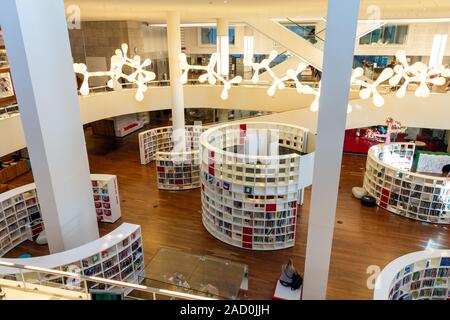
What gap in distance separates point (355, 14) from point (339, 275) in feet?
17.2

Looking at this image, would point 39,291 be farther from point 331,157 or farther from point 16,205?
point 16,205

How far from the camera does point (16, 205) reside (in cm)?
818

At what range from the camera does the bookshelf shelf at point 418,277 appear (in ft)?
17.9

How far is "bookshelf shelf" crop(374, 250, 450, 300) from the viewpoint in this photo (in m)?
5.45

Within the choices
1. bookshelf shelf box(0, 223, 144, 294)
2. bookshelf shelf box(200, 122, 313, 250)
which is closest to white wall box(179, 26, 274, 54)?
bookshelf shelf box(200, 122, 313, 250)

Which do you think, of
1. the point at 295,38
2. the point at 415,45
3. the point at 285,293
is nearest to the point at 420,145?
the point at 415,45

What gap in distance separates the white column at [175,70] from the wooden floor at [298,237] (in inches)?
87.6

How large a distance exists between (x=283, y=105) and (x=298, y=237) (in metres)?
6.74

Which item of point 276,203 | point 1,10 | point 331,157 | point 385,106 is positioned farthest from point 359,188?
point 1,10

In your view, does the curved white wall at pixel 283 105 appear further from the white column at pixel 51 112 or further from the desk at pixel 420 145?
the white column at pixel 51 112

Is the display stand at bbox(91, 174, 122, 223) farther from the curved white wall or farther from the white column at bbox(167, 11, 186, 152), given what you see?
the curved white wall

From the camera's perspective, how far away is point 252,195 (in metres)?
7.91

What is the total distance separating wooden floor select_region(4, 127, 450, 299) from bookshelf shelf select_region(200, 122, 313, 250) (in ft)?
1.00

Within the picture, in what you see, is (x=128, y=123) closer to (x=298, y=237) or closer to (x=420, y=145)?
(x=298, y=237)
